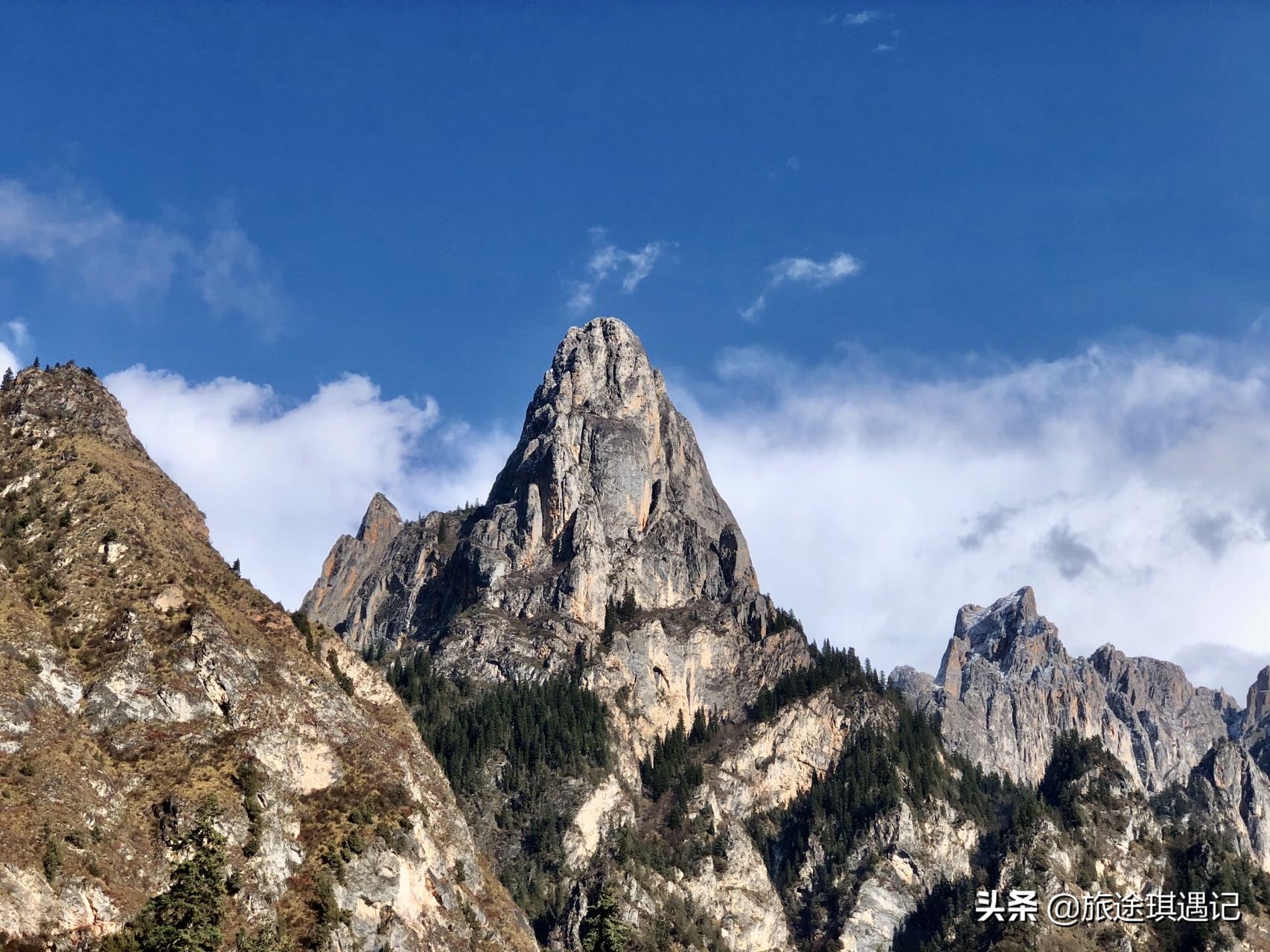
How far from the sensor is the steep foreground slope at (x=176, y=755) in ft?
389

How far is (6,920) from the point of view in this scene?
107 metres

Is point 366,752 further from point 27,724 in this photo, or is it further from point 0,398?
point 0,398

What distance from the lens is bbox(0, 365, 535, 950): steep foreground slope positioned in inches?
4665

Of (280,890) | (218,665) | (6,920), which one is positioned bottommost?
(6,920)

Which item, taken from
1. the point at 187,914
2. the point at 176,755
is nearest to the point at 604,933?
the point at 187,914

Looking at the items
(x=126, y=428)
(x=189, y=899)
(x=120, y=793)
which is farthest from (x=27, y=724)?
(x=126, y=428)

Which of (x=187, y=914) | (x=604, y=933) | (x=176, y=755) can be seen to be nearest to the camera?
(x=187, y=914)

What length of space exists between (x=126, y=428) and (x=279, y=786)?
67.7 meters

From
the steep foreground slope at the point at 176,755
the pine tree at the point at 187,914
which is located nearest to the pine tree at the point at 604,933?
the steep foreground slope at the point at 176,755

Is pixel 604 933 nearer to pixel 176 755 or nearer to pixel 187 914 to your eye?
pixel 187 914

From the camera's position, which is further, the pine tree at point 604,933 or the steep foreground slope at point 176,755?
the pine tree at point 604,933

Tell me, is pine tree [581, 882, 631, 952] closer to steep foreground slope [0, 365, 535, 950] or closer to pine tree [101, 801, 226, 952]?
steep foreground slope [0, 365, 535, 950]

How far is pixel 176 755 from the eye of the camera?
140250 millimetres

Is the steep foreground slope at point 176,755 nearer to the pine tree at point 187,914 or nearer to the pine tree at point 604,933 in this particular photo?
the pine tree at point 187,914
